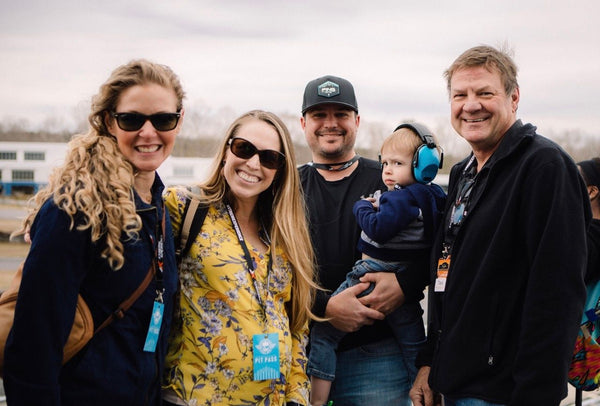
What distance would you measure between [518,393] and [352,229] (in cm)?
166

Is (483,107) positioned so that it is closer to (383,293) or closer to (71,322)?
(383,293)

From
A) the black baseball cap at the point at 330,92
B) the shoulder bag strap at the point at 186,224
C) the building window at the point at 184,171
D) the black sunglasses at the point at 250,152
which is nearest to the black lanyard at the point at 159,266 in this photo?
the shoulder bag strap at the point at 186,224

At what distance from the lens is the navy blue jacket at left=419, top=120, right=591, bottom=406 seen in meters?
2.41

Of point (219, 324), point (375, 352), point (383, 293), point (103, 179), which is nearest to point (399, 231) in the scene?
point (383, 293)

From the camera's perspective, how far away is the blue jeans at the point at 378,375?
3730mm

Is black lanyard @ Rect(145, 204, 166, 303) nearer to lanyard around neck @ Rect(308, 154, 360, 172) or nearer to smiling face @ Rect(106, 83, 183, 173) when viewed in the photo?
smiling face @ Rect(106, 83, 183, 173)

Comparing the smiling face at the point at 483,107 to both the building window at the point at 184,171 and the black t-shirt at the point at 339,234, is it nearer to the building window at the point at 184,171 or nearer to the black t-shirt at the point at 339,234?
the black t-shirt at the point at 339,234

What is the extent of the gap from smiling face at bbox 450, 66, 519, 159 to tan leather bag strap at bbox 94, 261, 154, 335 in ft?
6.32

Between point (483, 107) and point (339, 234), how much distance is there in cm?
140

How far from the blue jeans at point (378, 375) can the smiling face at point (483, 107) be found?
1.68 metres

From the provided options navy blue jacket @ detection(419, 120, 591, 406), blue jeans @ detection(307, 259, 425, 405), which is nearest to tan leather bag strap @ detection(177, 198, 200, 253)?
blue jeans @ detection(307, 259, 425, 405)

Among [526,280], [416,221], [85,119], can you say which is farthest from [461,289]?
[85,119]

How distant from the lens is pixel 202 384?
8.42ft

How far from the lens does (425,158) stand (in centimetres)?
345
